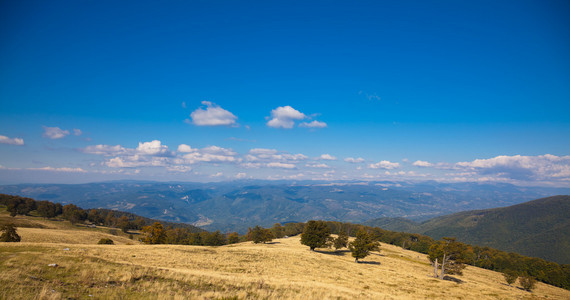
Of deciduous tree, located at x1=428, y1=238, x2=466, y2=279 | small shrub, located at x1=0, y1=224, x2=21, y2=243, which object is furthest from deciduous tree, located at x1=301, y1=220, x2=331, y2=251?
small shrub, located at x1=0, y1=224, x2=21, y2=243

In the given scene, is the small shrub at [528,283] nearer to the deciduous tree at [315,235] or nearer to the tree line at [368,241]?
the tree line at [368,241]

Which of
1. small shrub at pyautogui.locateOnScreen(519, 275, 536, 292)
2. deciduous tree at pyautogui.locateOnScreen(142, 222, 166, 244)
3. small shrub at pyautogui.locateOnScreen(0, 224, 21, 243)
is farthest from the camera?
deciduous tree at pyautogui.locateOnScreen(142, 222, 166, 244)

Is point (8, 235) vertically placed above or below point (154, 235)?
above

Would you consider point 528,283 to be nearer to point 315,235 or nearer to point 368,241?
point 368,241

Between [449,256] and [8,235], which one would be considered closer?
[8,235]

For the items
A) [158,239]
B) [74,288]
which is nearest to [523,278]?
[74,288]

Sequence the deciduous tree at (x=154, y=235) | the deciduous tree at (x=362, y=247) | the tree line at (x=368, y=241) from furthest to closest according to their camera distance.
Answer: the deciduous tree at (x=154, y=235)
the deciduous tree at (x=362, y=247)
the tree line at (x=368, y=241)

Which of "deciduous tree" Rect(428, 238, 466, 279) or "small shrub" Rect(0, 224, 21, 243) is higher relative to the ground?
"small shrub" Rect(0, 224, 21, 243)

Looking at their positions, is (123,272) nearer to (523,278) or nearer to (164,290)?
(164,290)

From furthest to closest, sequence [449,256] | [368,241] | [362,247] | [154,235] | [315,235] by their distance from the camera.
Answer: [154,235]
[315,235]
[368,241]
[362,247]
[449,256]

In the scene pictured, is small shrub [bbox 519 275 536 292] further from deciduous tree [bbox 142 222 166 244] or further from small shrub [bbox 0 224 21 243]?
small shrub [bbox 0 224 21 243]

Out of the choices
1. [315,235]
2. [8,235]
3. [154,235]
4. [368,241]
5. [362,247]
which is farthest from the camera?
[154,235]

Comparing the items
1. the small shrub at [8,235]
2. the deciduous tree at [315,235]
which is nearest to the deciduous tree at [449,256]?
the deciduous tree at [315,235]

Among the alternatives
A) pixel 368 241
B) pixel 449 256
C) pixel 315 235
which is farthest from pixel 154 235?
pixel 449 256
